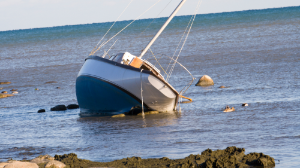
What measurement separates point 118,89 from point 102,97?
1114 millimetres

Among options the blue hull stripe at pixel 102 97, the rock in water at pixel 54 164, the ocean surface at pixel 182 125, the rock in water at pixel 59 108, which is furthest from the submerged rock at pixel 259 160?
the rock in water at pixel 59 108

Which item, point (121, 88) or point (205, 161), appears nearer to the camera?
point (205, 161)

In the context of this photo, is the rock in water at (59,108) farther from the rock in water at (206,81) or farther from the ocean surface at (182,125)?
the rock in water at (206,81)

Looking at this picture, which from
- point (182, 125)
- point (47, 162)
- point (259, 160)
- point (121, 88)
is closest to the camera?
point (259, 160)

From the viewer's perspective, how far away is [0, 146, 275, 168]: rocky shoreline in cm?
851

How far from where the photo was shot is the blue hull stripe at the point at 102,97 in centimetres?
1548

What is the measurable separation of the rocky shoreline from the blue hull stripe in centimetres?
591

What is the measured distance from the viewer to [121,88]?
15.3m

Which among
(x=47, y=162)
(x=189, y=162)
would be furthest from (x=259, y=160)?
(x=47, y=162)

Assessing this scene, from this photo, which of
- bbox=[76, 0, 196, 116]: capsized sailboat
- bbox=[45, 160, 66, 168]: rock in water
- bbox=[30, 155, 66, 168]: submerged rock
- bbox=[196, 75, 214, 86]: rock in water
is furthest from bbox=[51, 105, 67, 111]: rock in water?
bbox=[45, 160, 66, 168]: rock in water

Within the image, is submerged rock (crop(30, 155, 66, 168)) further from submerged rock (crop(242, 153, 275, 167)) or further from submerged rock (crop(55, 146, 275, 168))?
submerged rock (crop(242, 153, 275, 167))

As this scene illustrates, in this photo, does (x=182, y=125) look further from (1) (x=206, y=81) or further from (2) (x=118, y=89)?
(1) (x=206, y=81)

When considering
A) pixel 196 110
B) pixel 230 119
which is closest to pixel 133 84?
pixel 196 110

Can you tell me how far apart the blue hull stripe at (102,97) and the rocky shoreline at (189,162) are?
19.4ft
